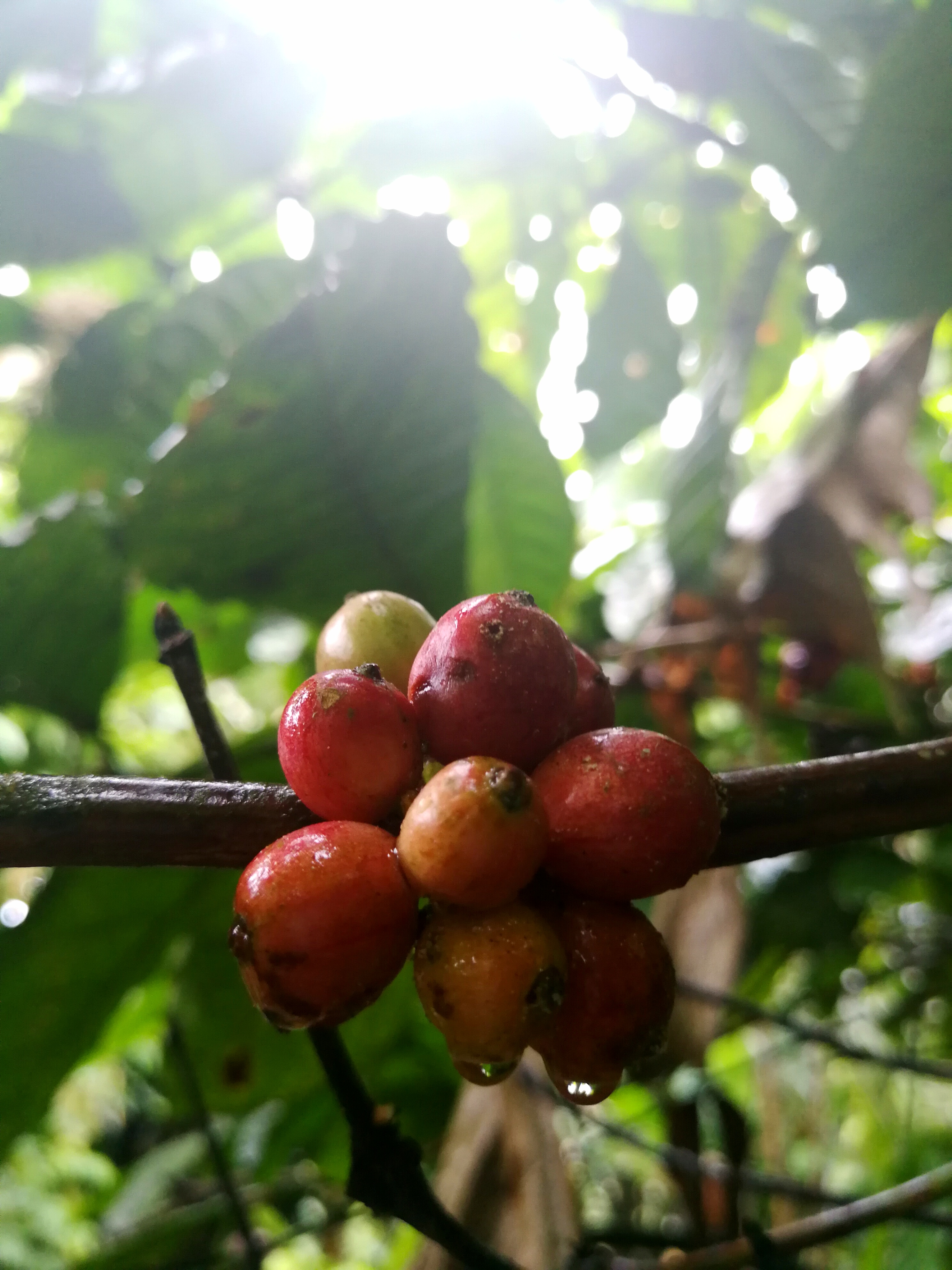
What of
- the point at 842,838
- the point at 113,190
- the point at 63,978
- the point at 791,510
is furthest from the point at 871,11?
the point at 63,978

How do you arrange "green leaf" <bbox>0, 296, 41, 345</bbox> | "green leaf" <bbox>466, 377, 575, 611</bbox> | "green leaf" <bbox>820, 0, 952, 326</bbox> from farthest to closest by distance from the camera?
"green leaf" <bbox>0, 296, 41, 345</bbox> → "green leaf" <bbox>466, 377, 575, 611</bbox> → "green leaf" <bbox>820, 0, 952, 326</bbox>

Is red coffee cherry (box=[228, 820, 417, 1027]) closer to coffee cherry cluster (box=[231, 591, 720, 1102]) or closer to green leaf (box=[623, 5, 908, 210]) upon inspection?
coffee cherry cluster (box=[231, 591, 720, 1102])

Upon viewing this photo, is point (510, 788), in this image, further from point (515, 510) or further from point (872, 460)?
point (872, 460)

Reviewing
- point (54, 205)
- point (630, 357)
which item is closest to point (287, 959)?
point (54, 205)

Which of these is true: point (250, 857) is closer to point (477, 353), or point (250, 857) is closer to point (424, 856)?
point (424, 856)

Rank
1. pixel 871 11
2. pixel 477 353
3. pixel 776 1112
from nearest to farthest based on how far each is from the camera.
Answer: pixel 477 353 < pixel 871 11 < pixel 776 1112

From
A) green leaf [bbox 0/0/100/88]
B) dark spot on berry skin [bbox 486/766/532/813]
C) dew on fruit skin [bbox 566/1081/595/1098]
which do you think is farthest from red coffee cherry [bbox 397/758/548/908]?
green leaf [bbox 0/0/100/88]
